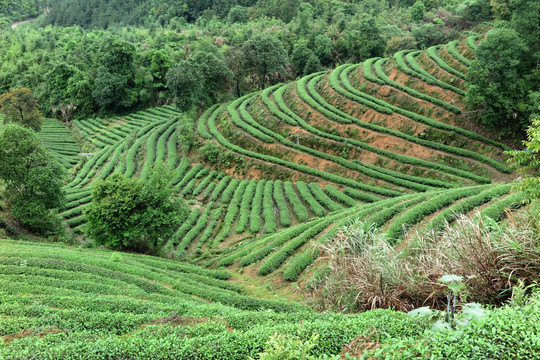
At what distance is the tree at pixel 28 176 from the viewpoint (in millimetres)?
26516

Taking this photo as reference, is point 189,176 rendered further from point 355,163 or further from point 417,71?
point 417,71

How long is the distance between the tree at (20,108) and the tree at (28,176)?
2677 centimetres

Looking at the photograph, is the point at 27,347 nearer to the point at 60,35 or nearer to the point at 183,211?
the point at 183,211

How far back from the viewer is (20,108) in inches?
1976

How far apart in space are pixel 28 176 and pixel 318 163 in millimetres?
25436

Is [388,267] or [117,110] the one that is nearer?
[388,267]

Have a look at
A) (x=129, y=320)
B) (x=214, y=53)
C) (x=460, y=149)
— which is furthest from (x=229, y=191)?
(x=214, y=53)

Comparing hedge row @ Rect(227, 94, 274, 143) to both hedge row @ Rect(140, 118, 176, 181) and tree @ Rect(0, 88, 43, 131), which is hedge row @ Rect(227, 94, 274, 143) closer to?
hedge row @ Rect(140, 118, 176, 181)

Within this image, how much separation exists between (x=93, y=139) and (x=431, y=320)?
2367 inches

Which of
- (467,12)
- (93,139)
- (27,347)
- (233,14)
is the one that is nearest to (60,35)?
(233,14)

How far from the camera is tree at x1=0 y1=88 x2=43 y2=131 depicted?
4928cm

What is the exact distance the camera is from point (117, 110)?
6700 cm

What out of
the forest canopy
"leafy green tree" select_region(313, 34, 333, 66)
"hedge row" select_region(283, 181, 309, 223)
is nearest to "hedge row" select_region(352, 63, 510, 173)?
"hedge row" select_region(283, 181, 309, 223)

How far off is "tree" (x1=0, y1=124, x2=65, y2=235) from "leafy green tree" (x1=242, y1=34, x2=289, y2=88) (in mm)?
32714
